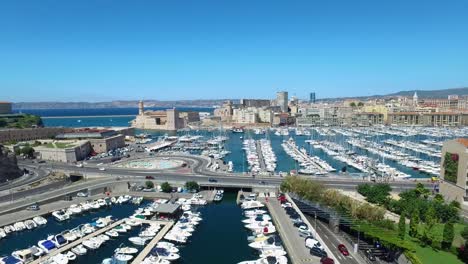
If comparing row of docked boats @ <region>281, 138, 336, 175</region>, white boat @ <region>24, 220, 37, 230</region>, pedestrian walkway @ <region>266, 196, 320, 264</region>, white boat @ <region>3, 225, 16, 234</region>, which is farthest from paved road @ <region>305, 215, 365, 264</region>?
white boat @ <region>3, 225, 16, 234</region>

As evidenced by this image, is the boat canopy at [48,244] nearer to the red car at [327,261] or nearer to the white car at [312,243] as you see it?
the white car at [312,243]

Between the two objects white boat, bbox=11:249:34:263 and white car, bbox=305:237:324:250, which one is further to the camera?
white car, bbox=305:237:324:250

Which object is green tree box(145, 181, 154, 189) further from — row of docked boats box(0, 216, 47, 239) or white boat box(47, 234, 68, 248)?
white boat box(47, 234, 68, 248)

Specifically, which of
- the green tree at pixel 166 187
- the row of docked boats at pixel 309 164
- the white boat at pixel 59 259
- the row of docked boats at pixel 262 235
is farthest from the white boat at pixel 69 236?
the row of docked boats at pixel 309 164

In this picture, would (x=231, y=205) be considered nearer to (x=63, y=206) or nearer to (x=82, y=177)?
(x=63, y=206)

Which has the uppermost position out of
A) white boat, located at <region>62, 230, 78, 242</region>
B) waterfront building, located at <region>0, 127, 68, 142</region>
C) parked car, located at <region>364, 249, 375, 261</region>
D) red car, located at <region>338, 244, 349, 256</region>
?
waterfront building, located at <region>0, 127, 68, 142</region>
